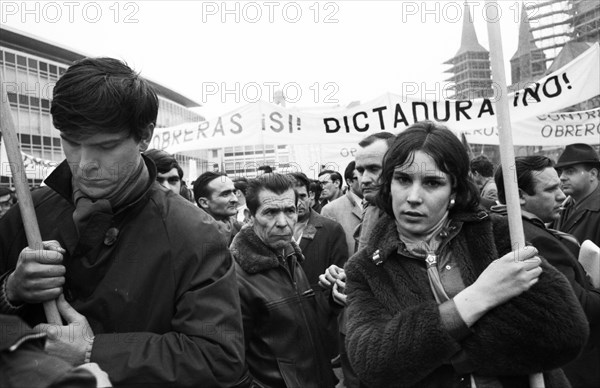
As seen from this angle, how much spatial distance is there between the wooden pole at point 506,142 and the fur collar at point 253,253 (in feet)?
4.68

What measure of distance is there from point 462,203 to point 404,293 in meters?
0.41

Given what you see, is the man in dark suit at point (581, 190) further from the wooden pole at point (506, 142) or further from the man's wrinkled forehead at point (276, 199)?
the wooden pole at point (506, 142)

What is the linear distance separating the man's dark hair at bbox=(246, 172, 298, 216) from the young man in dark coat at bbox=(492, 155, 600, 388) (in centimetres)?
128

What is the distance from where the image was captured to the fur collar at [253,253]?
2.93 meters

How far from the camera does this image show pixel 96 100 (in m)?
1.56

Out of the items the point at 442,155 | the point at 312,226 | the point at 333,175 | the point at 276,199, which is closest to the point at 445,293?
the point at 442,155

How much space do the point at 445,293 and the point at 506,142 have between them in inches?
21.3

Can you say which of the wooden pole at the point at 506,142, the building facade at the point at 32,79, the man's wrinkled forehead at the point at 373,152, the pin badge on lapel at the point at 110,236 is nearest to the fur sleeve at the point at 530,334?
the wooden pole at the point at 506,142

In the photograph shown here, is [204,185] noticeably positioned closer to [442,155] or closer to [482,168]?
[482,168]

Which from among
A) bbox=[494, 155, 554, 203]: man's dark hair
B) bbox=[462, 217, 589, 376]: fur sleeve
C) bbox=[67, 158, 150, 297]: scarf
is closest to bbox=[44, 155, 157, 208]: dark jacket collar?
bbox=[67, 158, 150, 297]: scarf

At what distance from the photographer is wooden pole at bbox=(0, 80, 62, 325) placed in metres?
1.50

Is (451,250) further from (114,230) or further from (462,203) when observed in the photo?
(114,230)

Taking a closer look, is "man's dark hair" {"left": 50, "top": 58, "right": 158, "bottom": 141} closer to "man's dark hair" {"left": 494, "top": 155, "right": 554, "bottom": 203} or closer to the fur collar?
the fur collar

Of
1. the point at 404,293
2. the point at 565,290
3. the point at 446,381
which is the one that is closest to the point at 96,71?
the point at 404,293
